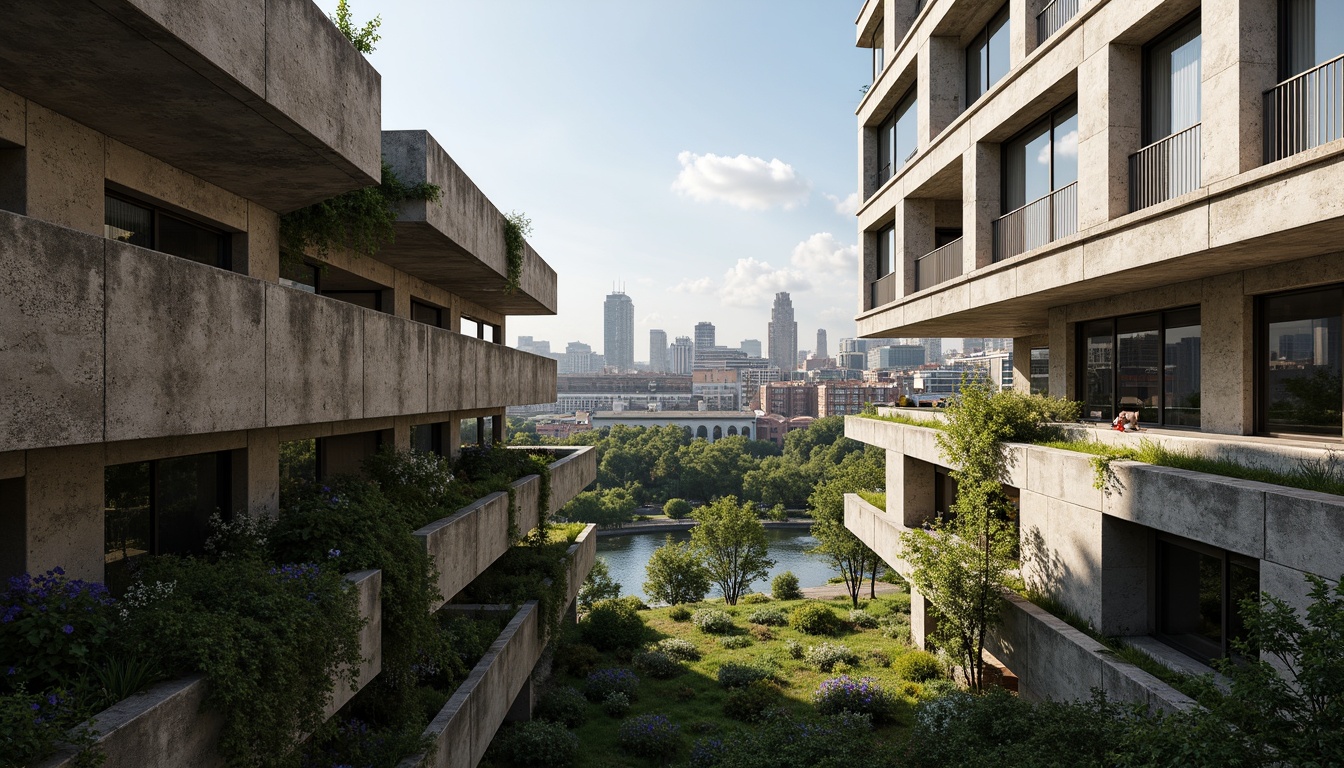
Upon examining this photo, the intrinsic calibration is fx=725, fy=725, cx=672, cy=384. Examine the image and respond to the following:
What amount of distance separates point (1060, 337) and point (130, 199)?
1882 cm

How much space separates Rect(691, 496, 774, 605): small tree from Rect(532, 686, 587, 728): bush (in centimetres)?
3095

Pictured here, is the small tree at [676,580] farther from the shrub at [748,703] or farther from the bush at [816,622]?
the shrub at [748,703]

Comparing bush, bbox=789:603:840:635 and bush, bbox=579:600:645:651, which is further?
bush, bbox=789:603:840:635

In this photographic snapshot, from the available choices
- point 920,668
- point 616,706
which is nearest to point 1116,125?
point 920,668

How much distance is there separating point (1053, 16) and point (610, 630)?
23.5 meters

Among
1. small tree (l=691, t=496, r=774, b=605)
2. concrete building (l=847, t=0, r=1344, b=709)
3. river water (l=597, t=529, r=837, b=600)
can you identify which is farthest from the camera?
river water (l=597, t=529, r=837, b=600)

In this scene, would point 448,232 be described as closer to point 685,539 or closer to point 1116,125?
point 1116,125

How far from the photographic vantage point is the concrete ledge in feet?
16.2

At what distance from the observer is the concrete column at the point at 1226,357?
12422mm

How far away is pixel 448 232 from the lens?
14086 millimetres

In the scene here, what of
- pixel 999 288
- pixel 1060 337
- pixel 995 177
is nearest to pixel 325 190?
pixel 999 288

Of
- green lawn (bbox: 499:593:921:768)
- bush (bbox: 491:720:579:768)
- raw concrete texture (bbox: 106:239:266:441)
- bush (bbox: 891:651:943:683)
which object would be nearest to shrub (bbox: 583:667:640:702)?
green lawn (bbox: 499:593:921:768)

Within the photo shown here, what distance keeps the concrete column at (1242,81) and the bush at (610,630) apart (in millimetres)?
22948

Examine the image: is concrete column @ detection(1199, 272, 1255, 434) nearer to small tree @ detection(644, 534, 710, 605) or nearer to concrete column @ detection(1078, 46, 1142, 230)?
concrete column @ detection(1078, 46, 1142, 230)
